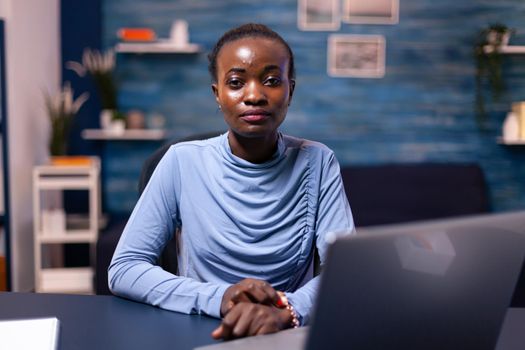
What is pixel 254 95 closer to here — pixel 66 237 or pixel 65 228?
pixel 66 237

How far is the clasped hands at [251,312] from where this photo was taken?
2.65 ft

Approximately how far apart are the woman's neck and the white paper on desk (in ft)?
1.55

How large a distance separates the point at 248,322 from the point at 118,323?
0.23m

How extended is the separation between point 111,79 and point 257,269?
8.27 feet

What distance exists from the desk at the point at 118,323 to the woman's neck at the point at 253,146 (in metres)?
0.35

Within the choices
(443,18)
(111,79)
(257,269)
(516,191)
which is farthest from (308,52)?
(257,269)

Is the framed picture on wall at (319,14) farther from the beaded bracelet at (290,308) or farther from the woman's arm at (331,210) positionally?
the beaded bracelet at (290,308)

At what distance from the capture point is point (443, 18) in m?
3.59

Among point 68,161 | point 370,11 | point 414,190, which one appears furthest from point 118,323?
point 370,11

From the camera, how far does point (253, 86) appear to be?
3.59 ft

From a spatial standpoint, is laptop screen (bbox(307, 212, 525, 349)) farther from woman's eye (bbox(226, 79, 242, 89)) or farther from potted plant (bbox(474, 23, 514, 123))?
potted plant (bbox(474, 23, 514, 123))

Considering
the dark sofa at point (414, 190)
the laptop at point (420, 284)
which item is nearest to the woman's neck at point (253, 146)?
the laptop at point (420, 284)

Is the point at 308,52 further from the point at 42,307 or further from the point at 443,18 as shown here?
the point at 42,307

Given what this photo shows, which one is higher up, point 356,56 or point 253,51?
point 356,56
